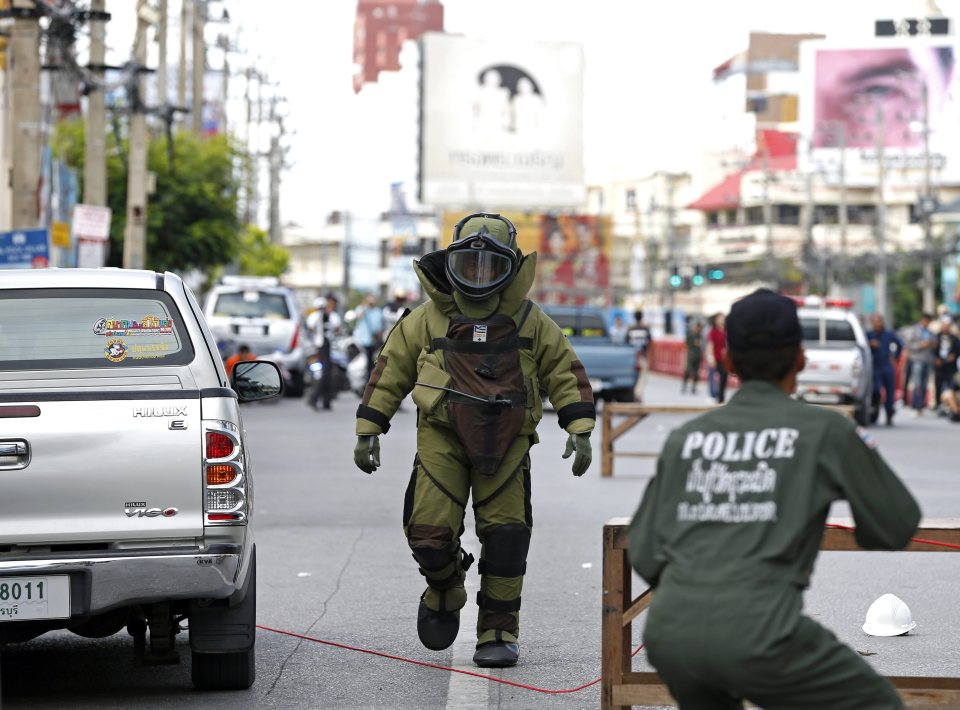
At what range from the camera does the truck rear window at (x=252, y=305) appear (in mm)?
29984

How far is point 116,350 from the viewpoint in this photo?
6.54m

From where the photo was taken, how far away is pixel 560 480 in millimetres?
16344

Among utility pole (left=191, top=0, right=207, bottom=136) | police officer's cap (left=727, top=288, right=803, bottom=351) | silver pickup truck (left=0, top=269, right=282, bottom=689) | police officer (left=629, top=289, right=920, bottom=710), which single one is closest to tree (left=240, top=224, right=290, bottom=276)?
utility pole (left=191, top=0, right=207, bottom=136)

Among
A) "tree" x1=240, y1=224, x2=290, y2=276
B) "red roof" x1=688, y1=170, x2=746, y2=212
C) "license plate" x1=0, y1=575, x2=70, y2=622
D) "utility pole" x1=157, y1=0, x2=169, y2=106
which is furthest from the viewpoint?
"red roof" x1=688, y1=170, x2=746, y2=212

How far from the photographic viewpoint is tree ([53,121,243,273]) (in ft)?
133

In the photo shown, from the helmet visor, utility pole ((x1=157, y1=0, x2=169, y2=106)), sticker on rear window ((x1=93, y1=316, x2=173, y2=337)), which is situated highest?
utility pole ((x1=157, y1=0, x2=169, y2=106))

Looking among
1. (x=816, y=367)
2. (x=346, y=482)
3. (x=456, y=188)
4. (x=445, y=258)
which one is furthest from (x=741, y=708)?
(x=456, y=188)

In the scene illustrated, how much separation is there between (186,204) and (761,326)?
37.9m

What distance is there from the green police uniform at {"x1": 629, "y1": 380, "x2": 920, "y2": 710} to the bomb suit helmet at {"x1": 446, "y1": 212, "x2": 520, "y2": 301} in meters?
3.23

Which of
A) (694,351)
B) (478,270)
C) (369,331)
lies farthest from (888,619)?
(694,351)

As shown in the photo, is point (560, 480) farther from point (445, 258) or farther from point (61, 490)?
point (61, 490)

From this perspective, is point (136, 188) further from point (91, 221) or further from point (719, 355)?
point (719, 355)

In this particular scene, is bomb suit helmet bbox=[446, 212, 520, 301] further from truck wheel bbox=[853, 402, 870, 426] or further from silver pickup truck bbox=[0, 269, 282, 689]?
truck wheel bbox=[853, 402, 870, 426]

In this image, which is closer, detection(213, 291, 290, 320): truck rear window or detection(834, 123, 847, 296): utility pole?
detection(213, 291, 290, 320): truck rear window
